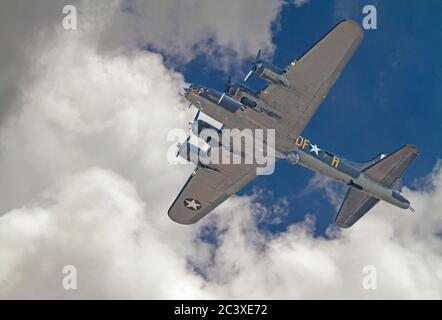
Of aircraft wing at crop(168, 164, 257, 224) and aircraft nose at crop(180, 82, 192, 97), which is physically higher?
aircraft nose at crop(180, 82, 192, 97)

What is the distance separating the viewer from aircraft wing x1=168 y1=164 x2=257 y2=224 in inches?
1715

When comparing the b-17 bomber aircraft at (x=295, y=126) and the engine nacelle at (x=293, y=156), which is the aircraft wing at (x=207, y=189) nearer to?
the b-17 bomber aircraft at (x=295, y=126)

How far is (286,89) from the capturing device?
3684cm

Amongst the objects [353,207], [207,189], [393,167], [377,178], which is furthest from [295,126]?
[207,189]

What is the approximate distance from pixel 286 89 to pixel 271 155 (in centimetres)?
568

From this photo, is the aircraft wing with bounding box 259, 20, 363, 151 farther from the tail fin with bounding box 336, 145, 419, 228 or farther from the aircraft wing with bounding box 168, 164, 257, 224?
the tail fin with bounding box 336, 145, 419, 228

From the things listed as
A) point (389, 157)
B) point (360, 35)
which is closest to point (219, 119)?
point (360, 35)

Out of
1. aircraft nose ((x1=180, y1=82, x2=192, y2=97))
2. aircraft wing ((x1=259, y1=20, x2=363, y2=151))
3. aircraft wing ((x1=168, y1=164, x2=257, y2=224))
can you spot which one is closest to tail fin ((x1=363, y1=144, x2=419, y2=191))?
aircraft wing ((x1=259, y1=20, x2=363, y2=151))

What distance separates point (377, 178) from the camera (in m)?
41.4

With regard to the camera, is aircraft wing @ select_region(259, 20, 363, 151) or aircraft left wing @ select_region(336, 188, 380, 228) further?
aircraft left wing @ select_region(336, 188, 380, 228)

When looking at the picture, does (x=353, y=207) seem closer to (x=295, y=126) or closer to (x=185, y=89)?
(x=295, y=126)

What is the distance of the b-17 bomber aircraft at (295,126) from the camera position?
119 ft

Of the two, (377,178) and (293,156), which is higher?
(293,156)

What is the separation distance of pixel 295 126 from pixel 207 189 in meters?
10.2
